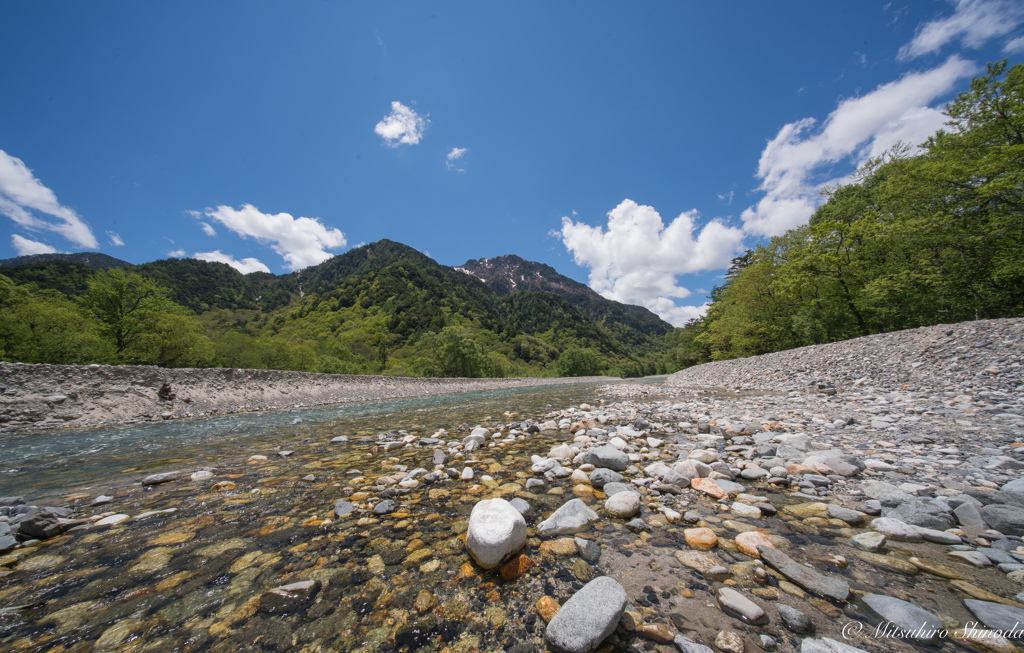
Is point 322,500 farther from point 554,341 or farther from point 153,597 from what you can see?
point 554,341

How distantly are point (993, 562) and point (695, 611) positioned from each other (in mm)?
2141

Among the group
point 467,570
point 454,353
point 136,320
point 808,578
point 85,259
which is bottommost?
point 467,570

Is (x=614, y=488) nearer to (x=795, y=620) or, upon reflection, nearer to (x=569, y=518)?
(x=569, y=518)

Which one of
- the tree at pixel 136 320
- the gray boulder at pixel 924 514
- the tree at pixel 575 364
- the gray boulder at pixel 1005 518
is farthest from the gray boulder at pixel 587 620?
the tree at pixel 575 364

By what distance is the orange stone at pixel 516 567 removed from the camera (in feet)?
6.97

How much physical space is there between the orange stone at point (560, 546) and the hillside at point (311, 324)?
2474 centimetres

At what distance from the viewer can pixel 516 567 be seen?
2.19 metres

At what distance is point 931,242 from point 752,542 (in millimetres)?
20773

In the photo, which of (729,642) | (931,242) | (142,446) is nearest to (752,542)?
(729,642)

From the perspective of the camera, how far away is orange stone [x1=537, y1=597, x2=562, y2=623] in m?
1.78

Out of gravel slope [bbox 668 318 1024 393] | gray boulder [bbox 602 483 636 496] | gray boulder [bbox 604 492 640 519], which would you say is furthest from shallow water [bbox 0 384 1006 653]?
gravel slope [bbox 668 318 1024 393]

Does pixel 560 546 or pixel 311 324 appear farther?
pixel 311 324

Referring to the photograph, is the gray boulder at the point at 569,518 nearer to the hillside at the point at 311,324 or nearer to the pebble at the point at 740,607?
the pebble at the point at 740,607

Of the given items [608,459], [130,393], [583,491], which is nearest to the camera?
[583,491]
